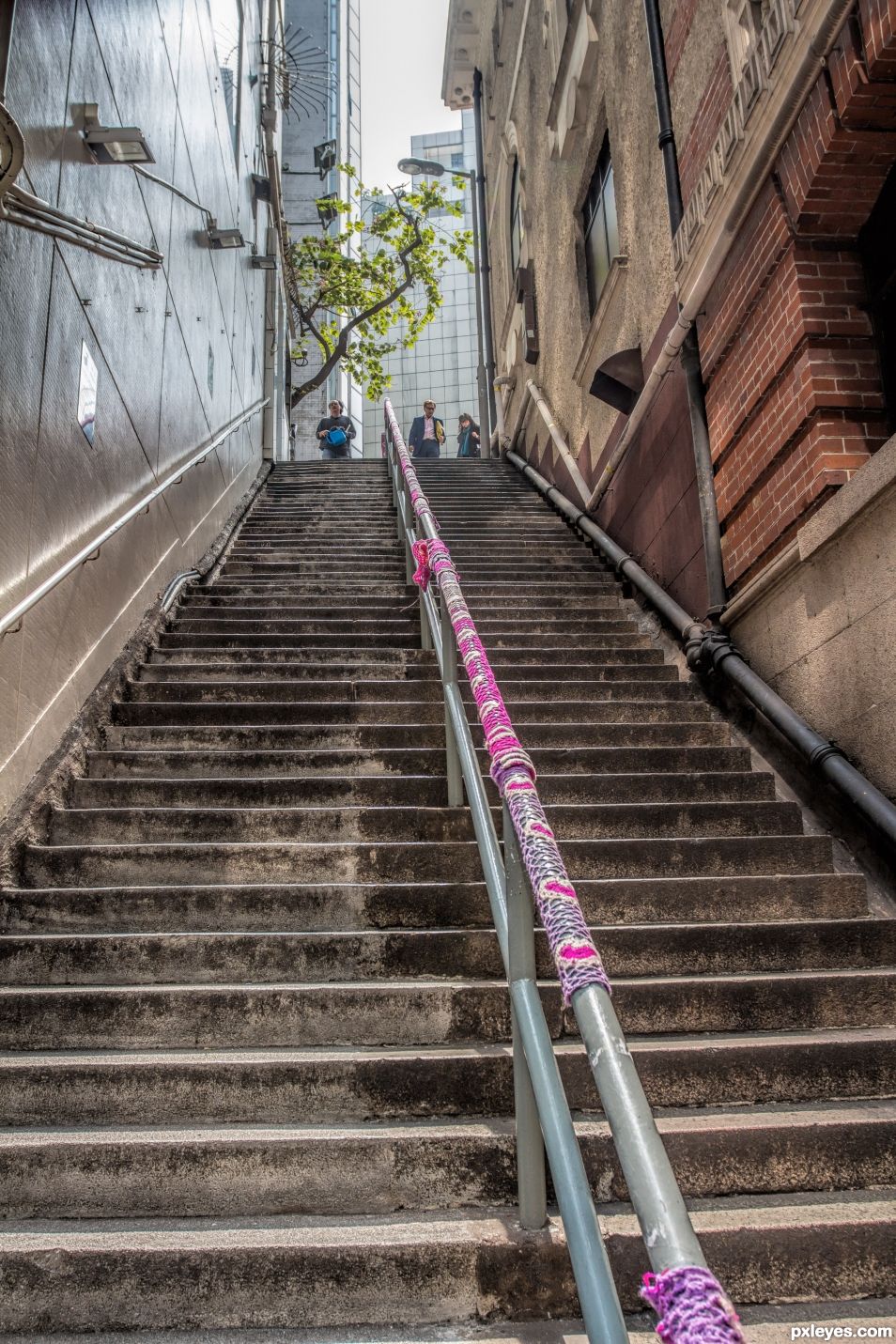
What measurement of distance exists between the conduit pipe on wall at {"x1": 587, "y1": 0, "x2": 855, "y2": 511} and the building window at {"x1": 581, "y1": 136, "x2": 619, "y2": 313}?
2.39m

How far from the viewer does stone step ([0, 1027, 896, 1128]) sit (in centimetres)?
225

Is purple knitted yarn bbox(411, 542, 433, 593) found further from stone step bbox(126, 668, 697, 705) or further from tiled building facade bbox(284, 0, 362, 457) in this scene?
tiled building facade bbox(284, 0, 362, 457)

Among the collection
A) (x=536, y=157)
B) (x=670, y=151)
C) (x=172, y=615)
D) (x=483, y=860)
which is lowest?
(x=483, y=860)

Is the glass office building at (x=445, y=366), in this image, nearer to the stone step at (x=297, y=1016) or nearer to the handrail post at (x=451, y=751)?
the handrail post at (x=451, y=751)

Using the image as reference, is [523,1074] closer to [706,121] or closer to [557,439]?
[706,121]

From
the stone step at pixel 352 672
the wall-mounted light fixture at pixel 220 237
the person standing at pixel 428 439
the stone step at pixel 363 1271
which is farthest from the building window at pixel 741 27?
the person standing at pixel 428 439

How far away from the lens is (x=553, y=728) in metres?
4.27

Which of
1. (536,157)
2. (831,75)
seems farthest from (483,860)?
(536,157)

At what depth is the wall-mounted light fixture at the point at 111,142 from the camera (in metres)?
4.14

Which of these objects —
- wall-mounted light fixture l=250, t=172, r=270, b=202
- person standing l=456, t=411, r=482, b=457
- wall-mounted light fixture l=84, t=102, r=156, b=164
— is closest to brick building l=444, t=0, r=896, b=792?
wall-mounted light fixture l=84, t=102, r=156, b=164

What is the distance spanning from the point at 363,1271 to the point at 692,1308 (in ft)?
3.57

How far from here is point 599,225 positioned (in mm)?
8508

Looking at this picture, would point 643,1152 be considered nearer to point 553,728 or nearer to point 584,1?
point 553,728

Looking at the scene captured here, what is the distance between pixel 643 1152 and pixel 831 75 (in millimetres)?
4247
